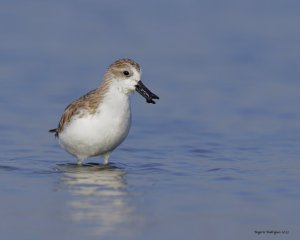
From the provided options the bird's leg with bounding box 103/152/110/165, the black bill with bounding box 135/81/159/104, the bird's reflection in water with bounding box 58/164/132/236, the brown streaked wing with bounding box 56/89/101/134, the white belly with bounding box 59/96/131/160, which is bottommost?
Result: the bird's reflection in water with bounding box 58/164/132/236

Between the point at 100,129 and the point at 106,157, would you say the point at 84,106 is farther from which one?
the point at 106,157

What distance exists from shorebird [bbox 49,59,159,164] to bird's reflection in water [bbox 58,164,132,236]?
0.33 meters

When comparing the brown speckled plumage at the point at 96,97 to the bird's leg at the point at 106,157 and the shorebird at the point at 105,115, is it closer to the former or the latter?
the shorebird at the point at 105,115

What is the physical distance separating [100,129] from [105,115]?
0.19m

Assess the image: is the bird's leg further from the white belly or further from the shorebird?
the white belly

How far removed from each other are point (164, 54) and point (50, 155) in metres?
8.26

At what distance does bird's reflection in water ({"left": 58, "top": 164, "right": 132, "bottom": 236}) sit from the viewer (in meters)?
11.5

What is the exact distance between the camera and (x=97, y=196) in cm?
1278

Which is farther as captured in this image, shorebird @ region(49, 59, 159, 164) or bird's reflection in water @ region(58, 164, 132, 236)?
shorebird @ region(49, 59, 159, 164)

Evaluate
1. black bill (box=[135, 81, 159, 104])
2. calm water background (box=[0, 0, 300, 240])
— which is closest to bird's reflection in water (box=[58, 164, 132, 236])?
calm water background (box=[0, 0, 300, 240])

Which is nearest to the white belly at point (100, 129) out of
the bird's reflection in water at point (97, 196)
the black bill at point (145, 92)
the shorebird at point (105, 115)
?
the shorebird at point (105, 115)

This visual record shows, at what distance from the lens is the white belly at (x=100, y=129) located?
14.5 metres

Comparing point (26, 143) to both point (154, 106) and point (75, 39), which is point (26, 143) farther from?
point (75, 39)

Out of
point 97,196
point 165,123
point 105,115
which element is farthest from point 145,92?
point 165,123
